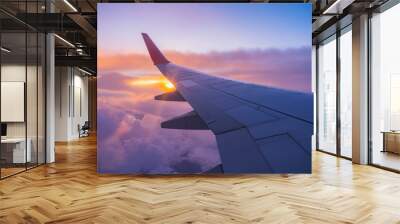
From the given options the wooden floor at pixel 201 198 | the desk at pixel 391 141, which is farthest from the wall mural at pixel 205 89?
the desk at pixel 391 141

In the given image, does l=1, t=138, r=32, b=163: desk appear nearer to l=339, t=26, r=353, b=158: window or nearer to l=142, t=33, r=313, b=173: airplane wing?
l=142, t=33, r=313, b=173: airplane wing

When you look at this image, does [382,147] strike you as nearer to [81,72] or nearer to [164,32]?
[164,32]

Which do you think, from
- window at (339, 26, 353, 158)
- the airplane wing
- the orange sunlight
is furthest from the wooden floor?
window at (339, 26, 353, 158)

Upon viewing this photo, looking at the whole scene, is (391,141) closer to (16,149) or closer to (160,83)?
(160,83)

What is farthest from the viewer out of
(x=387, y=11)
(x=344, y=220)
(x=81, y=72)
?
(x=81, y=72)

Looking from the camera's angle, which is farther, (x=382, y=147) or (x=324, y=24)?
(x=324, y=24)

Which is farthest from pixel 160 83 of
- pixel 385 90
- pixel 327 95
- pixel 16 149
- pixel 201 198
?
pixel 327 95

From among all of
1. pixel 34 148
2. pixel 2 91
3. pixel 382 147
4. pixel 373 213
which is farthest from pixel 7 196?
pixel 382 147
